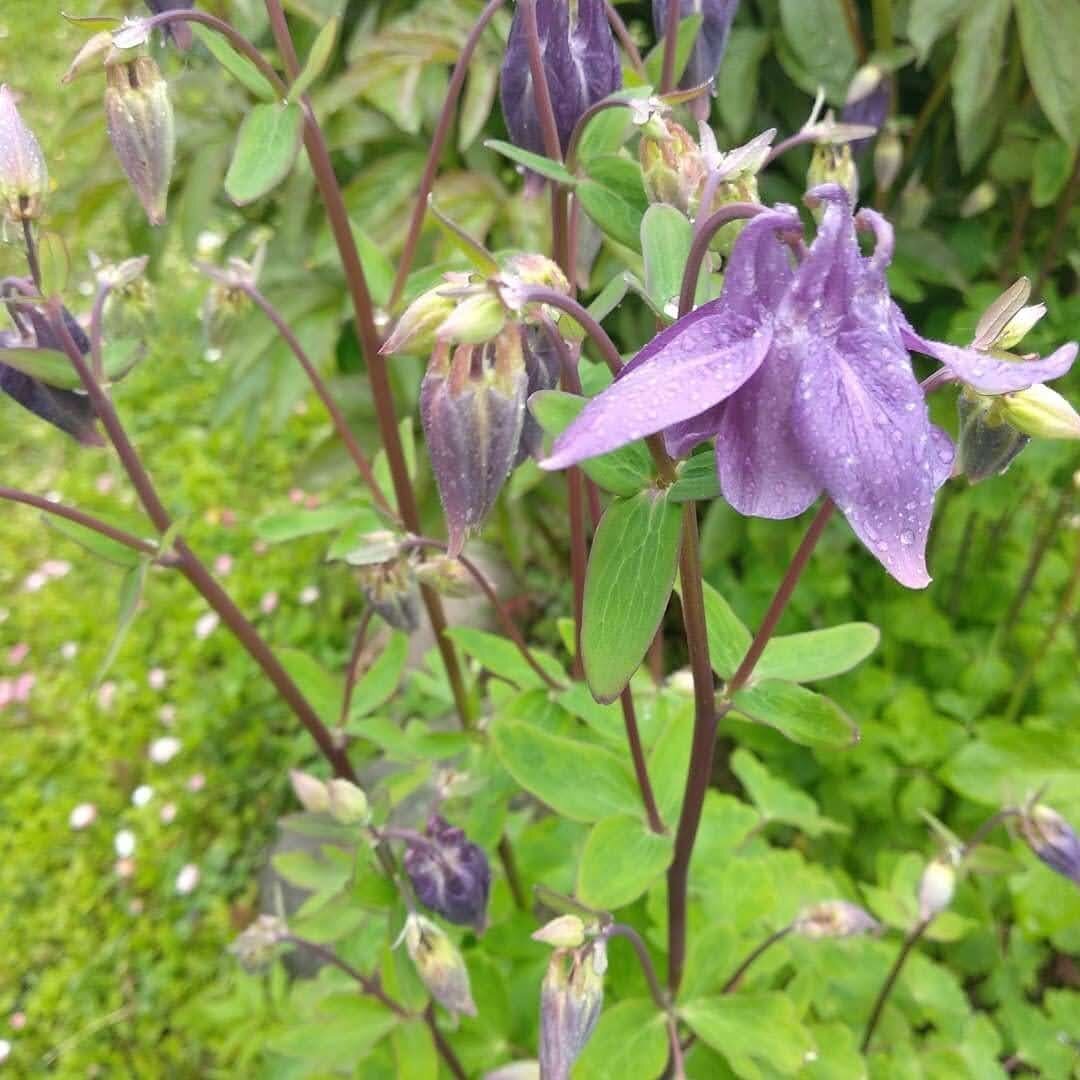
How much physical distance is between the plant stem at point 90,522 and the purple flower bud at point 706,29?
67 cm

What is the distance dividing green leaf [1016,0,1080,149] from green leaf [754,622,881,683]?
0.92 m

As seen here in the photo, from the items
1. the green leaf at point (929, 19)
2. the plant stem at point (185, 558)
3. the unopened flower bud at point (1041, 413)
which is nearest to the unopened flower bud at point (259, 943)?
the plant stem at point (185, 558)

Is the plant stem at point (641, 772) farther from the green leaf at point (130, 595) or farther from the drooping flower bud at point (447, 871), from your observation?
the green leaf at point (130, 595)

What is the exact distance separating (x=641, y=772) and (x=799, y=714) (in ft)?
0.55

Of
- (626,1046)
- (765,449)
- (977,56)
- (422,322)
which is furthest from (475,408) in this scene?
(977,56)

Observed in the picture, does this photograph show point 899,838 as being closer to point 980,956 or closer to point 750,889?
point 980,956

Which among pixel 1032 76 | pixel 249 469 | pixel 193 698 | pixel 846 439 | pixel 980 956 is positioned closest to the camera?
pixel 846 439

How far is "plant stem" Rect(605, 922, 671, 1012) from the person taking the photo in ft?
2.67

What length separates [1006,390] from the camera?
487 millimetres

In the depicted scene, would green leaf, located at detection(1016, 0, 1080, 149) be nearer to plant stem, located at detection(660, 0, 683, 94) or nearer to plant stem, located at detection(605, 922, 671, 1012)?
plant stem, located at detection(660, 0, 683, 94)

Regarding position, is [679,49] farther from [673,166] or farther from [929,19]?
[929,19]

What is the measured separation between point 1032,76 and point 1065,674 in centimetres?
102

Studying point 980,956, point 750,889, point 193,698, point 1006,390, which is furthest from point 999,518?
point 193,698

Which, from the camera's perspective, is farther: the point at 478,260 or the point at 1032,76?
the point at 1032,76
